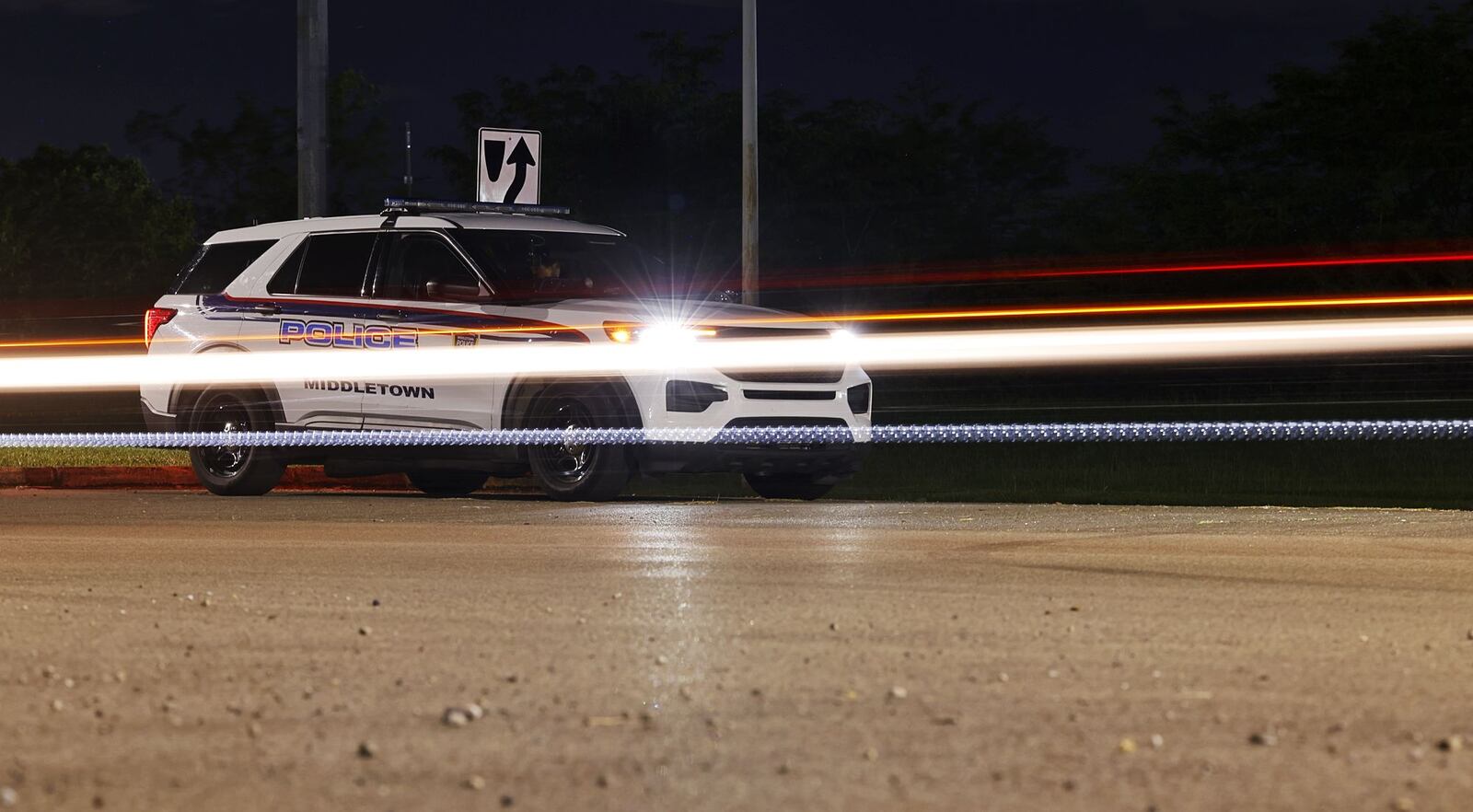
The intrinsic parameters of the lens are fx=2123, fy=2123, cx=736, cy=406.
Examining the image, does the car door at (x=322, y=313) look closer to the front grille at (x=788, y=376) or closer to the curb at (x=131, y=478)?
the curb at (x=131, y=478)

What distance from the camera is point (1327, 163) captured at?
39.8 meters

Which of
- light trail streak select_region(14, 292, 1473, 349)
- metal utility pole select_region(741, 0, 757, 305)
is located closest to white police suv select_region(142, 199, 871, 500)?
light trail streak select_region(14, 292, 1473, 349)

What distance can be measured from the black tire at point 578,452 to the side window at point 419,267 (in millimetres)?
1243

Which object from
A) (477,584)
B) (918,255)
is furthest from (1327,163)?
(477,584)

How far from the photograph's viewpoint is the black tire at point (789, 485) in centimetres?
1569

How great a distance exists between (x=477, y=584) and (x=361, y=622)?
1258 mm

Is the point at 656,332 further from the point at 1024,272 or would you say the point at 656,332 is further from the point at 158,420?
the point at 1024,272

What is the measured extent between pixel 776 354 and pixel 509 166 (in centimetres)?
564

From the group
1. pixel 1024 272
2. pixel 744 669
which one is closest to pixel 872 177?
pixel 1024 272

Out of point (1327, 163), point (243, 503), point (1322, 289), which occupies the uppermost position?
point (1327, 163)

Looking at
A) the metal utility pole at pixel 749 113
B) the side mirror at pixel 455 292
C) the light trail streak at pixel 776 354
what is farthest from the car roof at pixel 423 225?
the metal utility pole at pixel 749 113

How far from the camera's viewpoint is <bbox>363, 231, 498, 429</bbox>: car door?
14.6m

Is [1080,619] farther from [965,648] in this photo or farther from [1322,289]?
[1322,289]

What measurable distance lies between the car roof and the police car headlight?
5.52 feet
